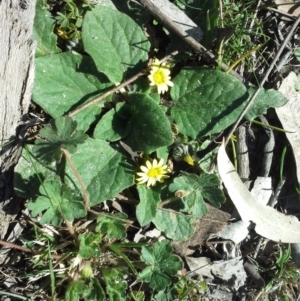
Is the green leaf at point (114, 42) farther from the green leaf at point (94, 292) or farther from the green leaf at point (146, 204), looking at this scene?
the green leaf at point (94, 292)

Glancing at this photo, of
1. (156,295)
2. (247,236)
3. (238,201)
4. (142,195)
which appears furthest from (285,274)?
(142,195)

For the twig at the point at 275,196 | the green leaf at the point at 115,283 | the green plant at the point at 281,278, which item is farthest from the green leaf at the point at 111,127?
the green plant at the point at 281,278

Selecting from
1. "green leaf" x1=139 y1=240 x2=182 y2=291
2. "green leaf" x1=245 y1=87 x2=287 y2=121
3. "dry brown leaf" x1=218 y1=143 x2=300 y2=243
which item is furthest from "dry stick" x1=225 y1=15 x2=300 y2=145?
"green leaf" x1=139 y1=240 x2=182 y2=291

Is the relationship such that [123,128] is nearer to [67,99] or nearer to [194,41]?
[67,99]

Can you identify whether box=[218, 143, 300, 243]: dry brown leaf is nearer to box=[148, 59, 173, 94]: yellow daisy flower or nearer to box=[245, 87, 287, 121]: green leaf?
box=[245, 87, 287, 121]: green leaf

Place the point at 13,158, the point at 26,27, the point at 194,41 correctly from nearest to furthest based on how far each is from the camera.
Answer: the point at 26,27
the point at 13,158
the point at 194,41

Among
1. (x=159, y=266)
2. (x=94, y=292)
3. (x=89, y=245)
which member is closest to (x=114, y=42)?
(x=89, y=245)
